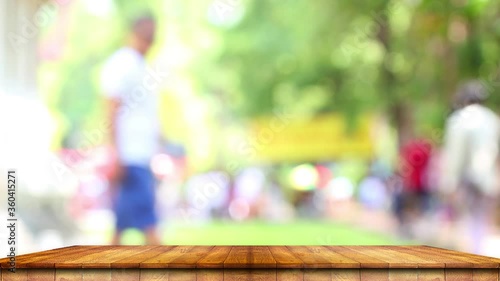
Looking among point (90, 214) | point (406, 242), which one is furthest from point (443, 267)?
point (90, 214)

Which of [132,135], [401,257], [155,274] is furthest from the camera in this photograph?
[132,135]

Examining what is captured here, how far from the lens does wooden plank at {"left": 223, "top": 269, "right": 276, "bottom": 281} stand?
2174mm

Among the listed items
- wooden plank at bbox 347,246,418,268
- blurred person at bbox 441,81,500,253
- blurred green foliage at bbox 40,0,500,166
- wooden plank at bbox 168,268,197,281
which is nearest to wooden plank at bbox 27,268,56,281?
wooden plank at bbox 168,268,197,281

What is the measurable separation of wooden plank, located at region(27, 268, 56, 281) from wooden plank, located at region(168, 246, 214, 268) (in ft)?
1.21

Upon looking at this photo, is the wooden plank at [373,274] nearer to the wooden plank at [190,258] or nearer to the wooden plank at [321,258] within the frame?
the wooden plank at [321,258]

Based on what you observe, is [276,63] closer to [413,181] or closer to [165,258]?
[413,181]

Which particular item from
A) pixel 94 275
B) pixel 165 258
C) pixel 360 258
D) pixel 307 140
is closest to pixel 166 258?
pixel 165 258

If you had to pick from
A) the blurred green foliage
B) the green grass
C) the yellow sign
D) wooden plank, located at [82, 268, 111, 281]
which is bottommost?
wooden plank, located at [82, 268, 111, 281]

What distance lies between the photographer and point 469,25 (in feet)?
14.9

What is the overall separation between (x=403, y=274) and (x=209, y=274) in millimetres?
608

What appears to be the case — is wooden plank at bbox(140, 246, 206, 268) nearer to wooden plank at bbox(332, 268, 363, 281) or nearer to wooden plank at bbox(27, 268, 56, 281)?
wooden plank at bbox(27, 268, 56, 281)

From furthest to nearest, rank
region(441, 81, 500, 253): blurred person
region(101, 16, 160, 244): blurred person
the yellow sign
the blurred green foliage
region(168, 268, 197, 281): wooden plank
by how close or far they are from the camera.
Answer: the blurred green foliage → the yellow sign → region(441, 81, 500, 253): blurred person → region(101, 16, 160, 244): blurred person → region(168, 268, 197, 281): wooden plank

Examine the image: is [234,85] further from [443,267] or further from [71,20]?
[443,267]

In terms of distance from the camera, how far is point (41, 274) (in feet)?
7.11
